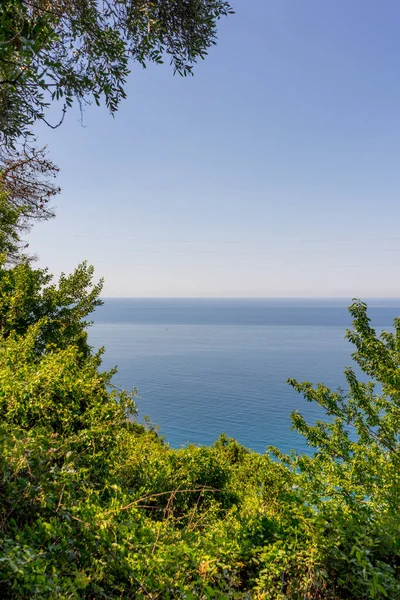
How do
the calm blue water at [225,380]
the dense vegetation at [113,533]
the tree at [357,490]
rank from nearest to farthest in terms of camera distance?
the dense vegetation at [113,533] < the tree at [357,490] < the calm blue water at [225,380]

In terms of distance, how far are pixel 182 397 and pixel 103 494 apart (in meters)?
56.3

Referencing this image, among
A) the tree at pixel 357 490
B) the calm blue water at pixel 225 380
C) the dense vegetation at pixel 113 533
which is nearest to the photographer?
the dense vegetation at pixel 113 533

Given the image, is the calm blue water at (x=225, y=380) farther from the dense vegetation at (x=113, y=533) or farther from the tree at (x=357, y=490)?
the dense vegetation at (x=113, y=533)

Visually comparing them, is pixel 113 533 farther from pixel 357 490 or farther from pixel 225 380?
pixel 225 380

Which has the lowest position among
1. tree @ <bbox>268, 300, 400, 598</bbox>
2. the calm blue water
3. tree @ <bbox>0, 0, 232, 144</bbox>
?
the calm blue water

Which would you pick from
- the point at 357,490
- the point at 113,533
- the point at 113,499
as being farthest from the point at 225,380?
the point at 113,533

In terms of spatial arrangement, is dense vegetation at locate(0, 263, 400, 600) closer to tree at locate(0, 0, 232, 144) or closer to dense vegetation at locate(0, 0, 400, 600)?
dense vegetation at locate(0, 0, 400, 600)

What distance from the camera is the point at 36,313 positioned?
11.9 m


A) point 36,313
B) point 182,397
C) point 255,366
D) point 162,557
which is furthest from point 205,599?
point 255,366

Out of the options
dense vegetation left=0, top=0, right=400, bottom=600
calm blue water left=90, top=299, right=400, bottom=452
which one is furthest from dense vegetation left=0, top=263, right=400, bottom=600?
calm blue water left=90, top=299, right=400, bottom=452

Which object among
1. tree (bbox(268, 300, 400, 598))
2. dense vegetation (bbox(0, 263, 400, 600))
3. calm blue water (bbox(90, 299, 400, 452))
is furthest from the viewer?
calm blue water (bbox(90, 299, 400, 452))

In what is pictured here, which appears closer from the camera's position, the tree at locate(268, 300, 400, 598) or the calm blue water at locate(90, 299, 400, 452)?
the tree at locate(268, 300, 400, 598)

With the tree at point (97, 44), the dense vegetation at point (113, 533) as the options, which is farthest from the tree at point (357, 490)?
the tree at point (97, 44)

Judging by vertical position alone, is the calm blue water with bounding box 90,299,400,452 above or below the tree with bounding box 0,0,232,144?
below
